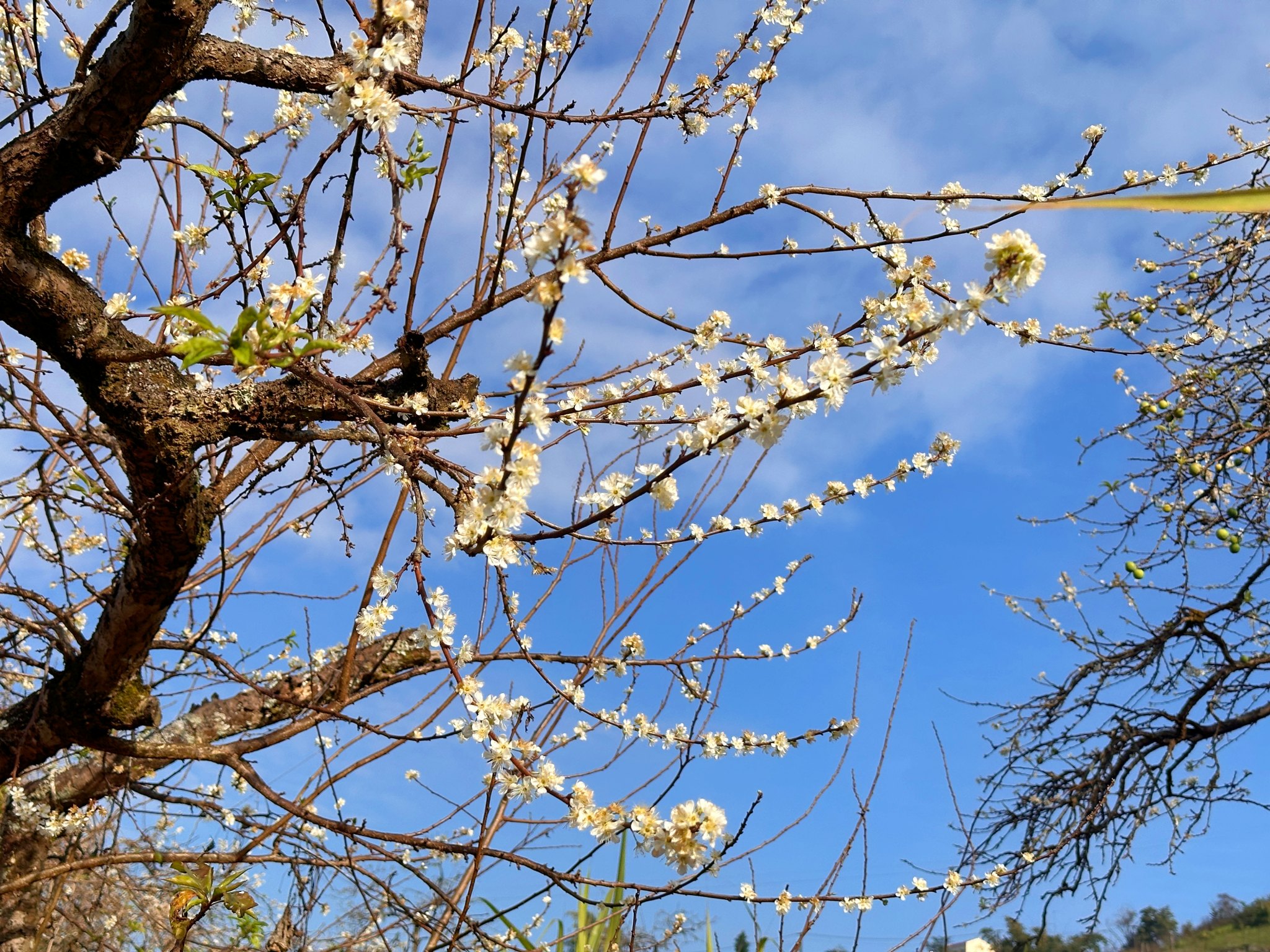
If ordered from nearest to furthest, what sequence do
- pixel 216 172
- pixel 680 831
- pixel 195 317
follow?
pixel 195 317, pixel 680 831, pixel 216 172

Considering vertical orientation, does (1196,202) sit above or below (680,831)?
above

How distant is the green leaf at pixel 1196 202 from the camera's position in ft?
2.38

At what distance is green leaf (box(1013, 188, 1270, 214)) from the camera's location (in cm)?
72

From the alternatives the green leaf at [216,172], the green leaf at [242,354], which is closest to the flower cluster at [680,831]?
the green leaf at [242,354]

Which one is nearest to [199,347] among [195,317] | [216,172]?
[195,317]

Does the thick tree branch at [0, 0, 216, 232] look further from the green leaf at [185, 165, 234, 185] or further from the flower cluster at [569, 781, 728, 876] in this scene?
the flower cluster at [569, 781, 728, 876]

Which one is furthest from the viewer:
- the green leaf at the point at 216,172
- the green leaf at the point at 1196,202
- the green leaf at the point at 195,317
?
the green leaf at the point at 216,172

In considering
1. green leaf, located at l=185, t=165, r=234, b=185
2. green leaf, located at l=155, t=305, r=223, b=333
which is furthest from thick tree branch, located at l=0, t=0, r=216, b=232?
green leaf, located at l=155, t=305, r=223, b=333

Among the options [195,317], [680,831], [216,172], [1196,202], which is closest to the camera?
[1196,202]

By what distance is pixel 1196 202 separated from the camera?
731mm

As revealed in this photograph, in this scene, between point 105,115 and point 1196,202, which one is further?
point 105,115

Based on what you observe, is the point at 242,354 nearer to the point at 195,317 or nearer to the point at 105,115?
the point at 195,317

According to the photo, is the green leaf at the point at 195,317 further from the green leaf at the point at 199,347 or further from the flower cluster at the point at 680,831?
the flower cluster at the point at 680,831

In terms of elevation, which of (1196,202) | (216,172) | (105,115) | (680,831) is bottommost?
(680,831)
